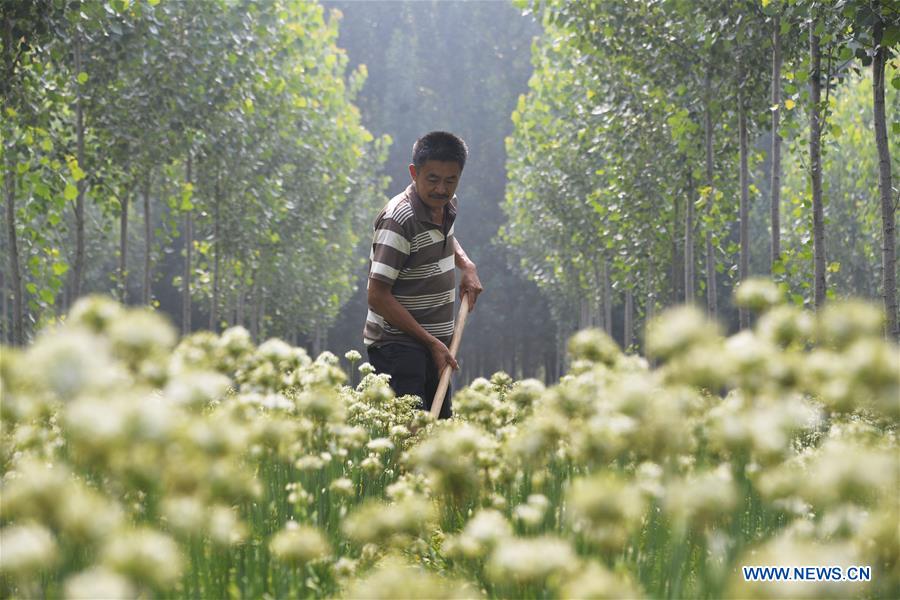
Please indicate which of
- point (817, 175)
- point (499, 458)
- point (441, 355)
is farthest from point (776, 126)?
point (499, 458)

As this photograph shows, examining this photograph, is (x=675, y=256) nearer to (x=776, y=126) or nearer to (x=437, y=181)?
(x=776, y=126)

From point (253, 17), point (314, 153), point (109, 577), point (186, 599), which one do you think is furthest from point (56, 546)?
point (314, 153)

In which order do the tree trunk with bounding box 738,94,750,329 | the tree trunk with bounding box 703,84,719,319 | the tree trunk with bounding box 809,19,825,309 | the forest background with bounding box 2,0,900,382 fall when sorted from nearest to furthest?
the tree trunk with bounding box 809,19,825,309
the forest background with bounding box 2,0,900,382
the tree trunk with bounding box 738,94,750,329
the tree trunk with bounding box 703,84,719,319

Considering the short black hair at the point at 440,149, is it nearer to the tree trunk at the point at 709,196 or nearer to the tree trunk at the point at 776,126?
the tree trunk at the point at 776,126

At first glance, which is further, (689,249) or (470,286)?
(689,249)

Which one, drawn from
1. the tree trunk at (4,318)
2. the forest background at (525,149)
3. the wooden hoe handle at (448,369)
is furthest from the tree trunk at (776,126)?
the tree trunk at (4,318)

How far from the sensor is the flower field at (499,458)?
116cm

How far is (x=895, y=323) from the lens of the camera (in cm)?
520

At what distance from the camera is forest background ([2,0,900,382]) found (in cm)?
703

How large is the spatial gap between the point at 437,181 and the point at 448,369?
1.29 m

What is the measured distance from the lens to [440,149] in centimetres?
496

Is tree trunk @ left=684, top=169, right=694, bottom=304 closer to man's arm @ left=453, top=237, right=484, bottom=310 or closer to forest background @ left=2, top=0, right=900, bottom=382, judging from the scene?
forest background @ left=2, top=0, right=900, bottom=382

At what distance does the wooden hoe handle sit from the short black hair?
40.4 inches

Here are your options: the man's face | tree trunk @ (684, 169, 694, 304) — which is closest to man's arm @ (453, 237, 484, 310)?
the man's face
